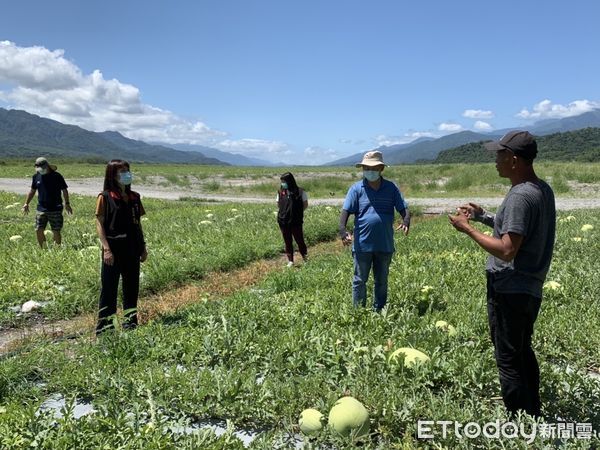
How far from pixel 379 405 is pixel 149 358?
2.44 m

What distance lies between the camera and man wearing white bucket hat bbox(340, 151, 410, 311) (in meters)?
6.07

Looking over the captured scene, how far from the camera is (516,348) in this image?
3635 mm

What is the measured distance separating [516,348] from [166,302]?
5780 mm

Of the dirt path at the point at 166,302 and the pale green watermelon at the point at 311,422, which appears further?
the dirt path at the point at 166,302

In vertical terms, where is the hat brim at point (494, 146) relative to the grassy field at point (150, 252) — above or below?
above

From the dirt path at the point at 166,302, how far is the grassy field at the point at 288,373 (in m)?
0.89

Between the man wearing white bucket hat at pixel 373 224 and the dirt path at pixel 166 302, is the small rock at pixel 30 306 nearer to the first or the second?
the dirt path at pixel 166 302

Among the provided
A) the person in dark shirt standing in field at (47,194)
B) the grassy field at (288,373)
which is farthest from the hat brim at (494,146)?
the person in dark shirt standing in field at (47,194)

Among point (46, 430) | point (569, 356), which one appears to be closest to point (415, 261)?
point (569, 356)

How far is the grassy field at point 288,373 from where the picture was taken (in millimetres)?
3582

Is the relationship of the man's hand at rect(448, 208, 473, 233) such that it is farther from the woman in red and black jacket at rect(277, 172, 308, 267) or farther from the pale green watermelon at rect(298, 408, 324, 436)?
the woman in red and black jacket at rect(277, 172, 308, 267)

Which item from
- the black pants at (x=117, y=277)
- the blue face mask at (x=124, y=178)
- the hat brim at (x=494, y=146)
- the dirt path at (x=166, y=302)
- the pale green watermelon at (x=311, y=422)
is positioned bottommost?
the dirt path at (x=166, y=302)

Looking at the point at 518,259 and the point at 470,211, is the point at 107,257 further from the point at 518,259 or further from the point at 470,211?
the point at 518,259

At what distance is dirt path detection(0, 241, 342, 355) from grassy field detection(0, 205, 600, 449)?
2.91 ft
